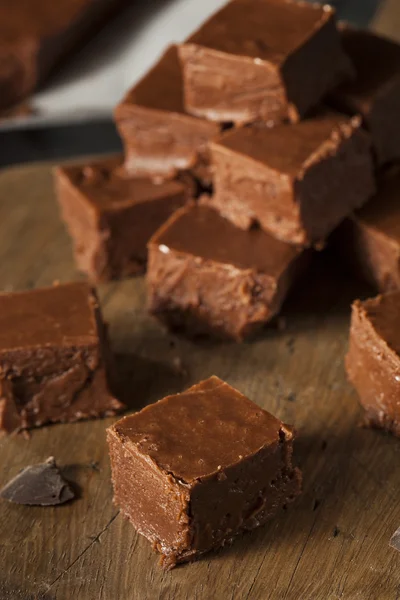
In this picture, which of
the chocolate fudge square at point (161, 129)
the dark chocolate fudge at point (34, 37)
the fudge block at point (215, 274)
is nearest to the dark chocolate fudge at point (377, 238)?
the fudge block at point (215, 274)

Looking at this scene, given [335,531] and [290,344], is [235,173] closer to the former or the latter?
[290,344]

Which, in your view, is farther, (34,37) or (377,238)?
→ (34,37)

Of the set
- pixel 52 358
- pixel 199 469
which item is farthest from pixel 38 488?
pixel 199 469

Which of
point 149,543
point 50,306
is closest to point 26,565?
point 149,543

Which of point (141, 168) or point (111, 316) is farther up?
point (141, 168)

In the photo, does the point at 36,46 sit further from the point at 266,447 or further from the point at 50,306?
the point at 266,447

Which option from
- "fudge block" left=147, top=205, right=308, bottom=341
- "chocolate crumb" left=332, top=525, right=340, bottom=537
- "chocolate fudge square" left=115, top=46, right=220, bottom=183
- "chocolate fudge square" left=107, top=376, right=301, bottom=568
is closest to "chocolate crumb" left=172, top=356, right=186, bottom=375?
"fudge block" left=147, top=205, right=308, bottom=341

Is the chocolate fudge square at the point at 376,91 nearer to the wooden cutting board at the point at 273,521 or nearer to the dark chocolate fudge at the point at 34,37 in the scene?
the wooden cutting board at the point at 273,521
